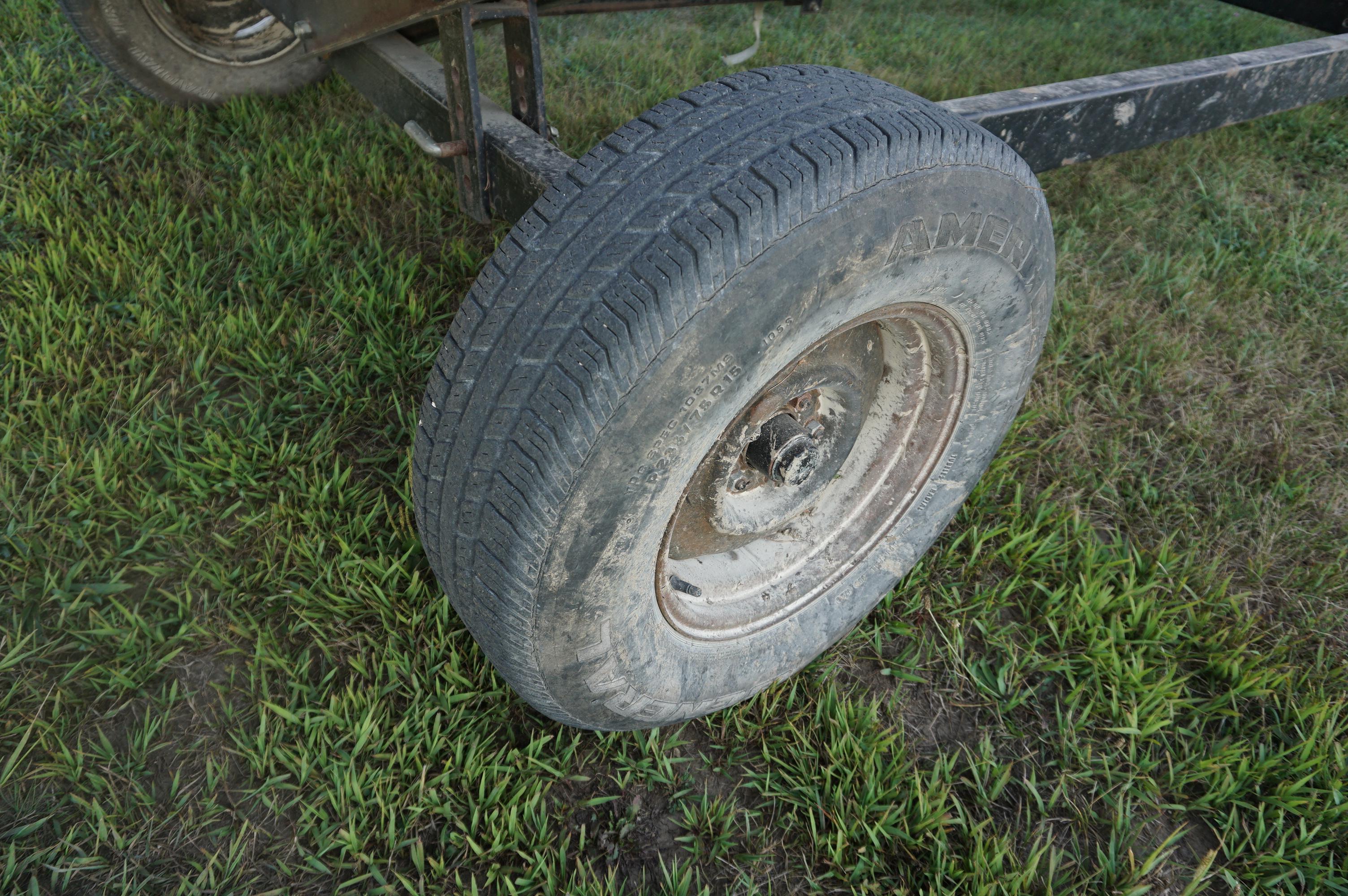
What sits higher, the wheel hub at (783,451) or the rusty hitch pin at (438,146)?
the rusty hitch pin at (438,146)

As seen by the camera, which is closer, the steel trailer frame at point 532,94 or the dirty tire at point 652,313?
the dirty tire at point 652,313

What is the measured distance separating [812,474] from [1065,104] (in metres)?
1.11

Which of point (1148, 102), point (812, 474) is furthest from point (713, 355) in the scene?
point (1148, 102)

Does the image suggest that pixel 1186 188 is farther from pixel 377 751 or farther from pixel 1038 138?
pixel 377 751

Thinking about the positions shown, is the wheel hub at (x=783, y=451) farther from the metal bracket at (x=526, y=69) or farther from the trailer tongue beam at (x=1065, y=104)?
the metal bracket at (x=526, y=69)

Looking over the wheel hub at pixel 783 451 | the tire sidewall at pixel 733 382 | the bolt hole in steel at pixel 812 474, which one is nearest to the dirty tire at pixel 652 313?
the tire sidewall at pixel 733 382

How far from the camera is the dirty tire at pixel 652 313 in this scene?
1251 mm

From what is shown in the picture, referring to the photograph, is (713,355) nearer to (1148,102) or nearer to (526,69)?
(526,69)

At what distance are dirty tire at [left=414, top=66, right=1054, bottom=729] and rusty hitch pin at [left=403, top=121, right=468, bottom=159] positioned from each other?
56cm

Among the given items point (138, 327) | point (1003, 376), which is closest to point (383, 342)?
point (138, 327)

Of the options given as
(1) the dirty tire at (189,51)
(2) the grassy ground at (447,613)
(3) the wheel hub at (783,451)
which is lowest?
(2) the grassy ground at (447,613)

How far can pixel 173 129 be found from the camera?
3096 mm

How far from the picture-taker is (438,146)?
1854mm

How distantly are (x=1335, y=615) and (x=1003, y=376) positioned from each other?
3.85 ft
